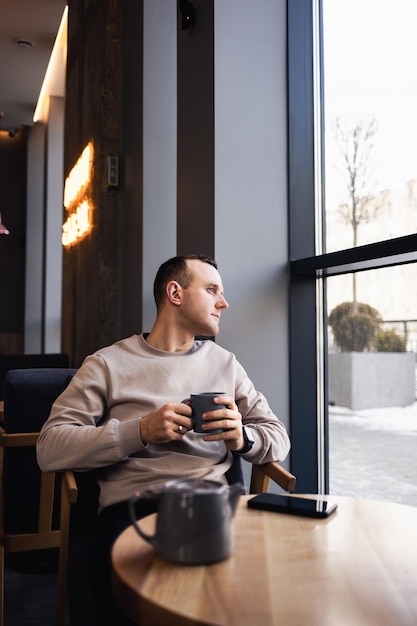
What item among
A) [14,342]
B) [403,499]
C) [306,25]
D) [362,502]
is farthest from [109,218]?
[14,342]

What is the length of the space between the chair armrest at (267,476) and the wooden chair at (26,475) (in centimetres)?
68

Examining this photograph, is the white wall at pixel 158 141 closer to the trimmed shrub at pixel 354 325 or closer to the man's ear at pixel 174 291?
the trimmed shrub at pixel 354 325

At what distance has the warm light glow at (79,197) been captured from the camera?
A: 13.2 ft

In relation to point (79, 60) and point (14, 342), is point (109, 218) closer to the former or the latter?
point (79, 60)

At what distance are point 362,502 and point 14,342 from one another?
800 centimetres

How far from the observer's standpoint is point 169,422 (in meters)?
1.36

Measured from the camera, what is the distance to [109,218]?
3607 millimetres

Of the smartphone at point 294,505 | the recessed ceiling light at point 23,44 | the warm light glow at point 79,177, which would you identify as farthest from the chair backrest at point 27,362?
the smartphone at point 294,505

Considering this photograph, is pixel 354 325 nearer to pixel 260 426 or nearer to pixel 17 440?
pixel 260 426

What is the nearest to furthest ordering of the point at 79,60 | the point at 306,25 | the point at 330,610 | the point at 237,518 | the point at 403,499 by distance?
the point at 330,610
the point at 237,518
the point at 403,499
the point at 306,25
the point at 79,60

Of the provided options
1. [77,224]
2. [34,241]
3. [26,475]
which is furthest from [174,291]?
[34,241]

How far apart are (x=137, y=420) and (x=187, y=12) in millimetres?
1794

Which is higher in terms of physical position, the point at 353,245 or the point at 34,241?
the point at 34,241

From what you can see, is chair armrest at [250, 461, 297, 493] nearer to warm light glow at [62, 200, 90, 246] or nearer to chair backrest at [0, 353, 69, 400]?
warm light glow at [62, 200, 90, 246]
